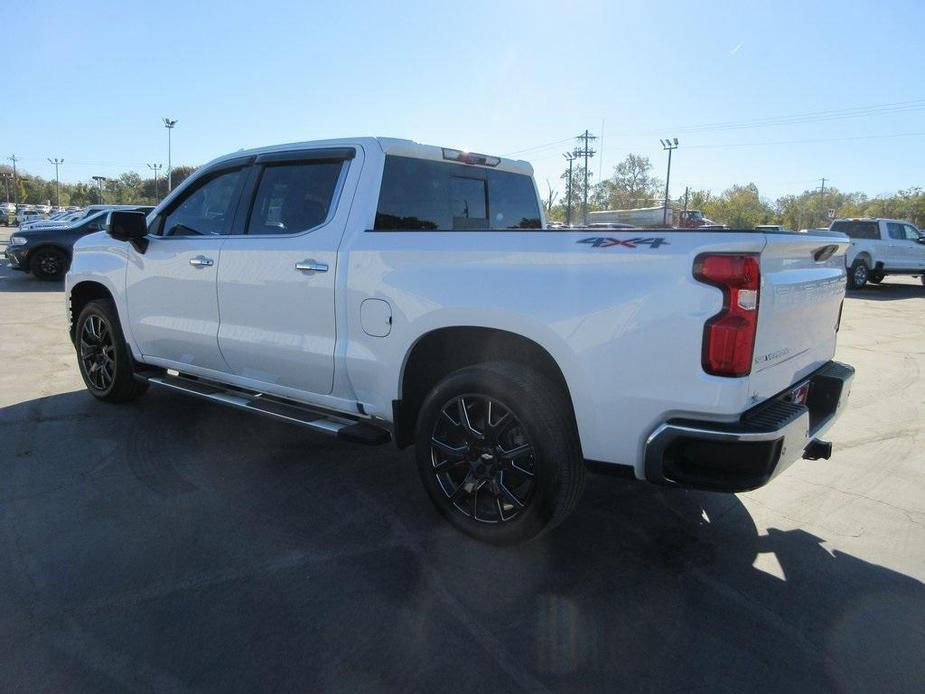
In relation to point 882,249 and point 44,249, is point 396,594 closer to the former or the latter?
point 44,249

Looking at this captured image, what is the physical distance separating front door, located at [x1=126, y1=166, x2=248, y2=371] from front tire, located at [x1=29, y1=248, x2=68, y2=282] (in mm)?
12567

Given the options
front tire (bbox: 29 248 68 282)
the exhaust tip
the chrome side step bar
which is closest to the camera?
the exhaust tip

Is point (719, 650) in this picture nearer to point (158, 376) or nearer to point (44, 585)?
point (44, 585)

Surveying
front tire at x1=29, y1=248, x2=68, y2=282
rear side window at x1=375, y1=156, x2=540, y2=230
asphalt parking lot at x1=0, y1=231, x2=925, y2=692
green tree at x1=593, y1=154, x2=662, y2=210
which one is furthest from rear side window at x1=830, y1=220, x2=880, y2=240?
green tree at x1=593, y1=154, x2=662, y2=210

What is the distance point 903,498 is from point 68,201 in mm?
160208

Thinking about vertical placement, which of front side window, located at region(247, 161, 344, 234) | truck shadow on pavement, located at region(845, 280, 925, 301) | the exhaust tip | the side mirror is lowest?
truck shadow on pavement, located at region(845, 280, 925, 301)

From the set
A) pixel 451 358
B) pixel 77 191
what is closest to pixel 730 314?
pixel 451 358

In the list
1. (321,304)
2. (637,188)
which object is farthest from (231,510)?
(637,188)

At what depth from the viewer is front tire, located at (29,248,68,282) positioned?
15227 mm

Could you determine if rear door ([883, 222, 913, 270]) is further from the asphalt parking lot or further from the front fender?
the front fender

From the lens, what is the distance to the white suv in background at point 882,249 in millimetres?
18203

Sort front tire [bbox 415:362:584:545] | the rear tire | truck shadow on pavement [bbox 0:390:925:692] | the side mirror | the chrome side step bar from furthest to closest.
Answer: the rear tire → the side mirror → the chrome side step bar → front tire [bbox 415:362:584:545] → truck shadow on pavement [bbox 0:390:925:692]

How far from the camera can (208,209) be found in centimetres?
458

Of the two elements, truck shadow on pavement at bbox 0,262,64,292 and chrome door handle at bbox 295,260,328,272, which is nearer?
chrome door handle at bbox 295,260,328,272
